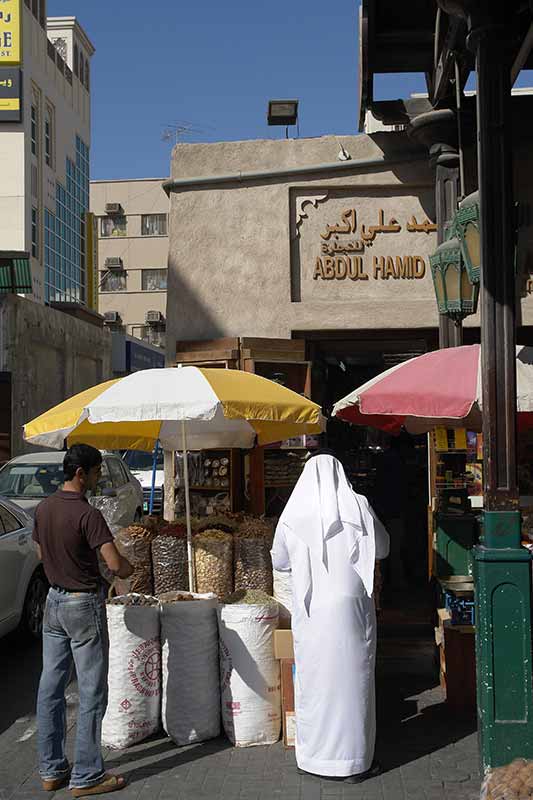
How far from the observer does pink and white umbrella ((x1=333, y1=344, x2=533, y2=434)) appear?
619 centimetres

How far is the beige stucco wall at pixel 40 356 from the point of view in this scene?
2450 cm

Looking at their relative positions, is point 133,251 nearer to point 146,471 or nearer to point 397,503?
point 146,471

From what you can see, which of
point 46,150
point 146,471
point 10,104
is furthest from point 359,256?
point 46,150

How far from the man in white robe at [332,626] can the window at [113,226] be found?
62.4 metres

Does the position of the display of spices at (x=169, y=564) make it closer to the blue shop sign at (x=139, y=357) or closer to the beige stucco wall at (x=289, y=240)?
the beige stucco wall at (x=289, y=240)

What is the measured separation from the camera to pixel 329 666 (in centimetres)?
539

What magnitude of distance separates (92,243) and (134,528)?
134 feet

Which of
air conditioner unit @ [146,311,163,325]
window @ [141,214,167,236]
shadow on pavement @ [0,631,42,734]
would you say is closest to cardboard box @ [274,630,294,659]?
shadow on pavement @ [0,631,42,734]

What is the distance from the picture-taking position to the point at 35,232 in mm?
37844

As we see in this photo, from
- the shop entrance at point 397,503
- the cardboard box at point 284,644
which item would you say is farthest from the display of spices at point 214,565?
the shop entrance at point 397,503

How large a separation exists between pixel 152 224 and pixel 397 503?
57268 mm

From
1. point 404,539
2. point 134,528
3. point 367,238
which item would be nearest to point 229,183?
point 367,238

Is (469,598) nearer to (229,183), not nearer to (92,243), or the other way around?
(229,183)

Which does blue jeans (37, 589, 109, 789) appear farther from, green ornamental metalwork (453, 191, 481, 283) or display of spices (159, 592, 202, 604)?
green ornamental metalwork (453, 191, 481, 283)
